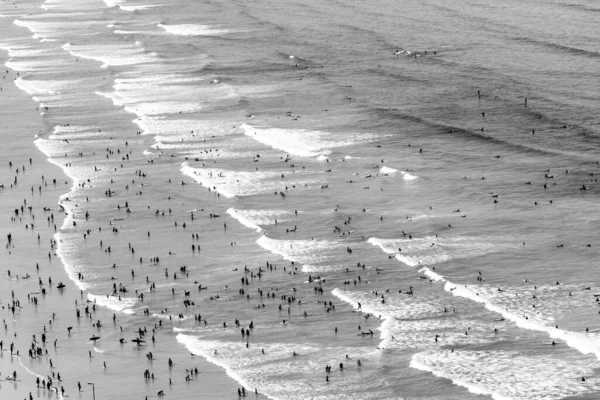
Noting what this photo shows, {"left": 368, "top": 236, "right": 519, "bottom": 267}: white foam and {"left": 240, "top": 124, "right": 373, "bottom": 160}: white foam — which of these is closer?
{"left": 368, "top": 236, "right": 519, "bottom": 267}: white foam

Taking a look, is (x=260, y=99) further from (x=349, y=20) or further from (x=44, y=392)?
(x=44, y=392)

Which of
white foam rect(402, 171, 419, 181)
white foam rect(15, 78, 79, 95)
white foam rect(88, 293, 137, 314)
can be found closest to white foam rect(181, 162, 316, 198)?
white foam rect(402, 171, 419, 181)

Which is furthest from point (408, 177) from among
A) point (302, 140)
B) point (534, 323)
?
point (534, 323)

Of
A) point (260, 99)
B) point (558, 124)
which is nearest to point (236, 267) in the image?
point (558, 124)

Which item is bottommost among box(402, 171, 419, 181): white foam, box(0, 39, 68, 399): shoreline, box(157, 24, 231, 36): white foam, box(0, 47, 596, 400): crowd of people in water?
box(0, 39, 68, 399): shoreline

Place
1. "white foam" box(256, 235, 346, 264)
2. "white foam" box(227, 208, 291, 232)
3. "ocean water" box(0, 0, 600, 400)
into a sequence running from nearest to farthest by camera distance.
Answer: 1. "ocean water" box(0, 0, 600, 400)
2. "white foam" box(256, 235, 346, 264)
3. "white foam" box(227, 208, 291, 232)

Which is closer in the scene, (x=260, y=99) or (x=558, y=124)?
(x=558, y=124)

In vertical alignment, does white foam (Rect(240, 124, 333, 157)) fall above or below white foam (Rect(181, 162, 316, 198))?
above

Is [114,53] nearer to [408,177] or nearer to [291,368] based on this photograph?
[408,177]

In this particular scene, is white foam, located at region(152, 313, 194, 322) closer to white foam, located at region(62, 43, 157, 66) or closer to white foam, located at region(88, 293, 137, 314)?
white foam, located at region(88, 293, 137, 314)
